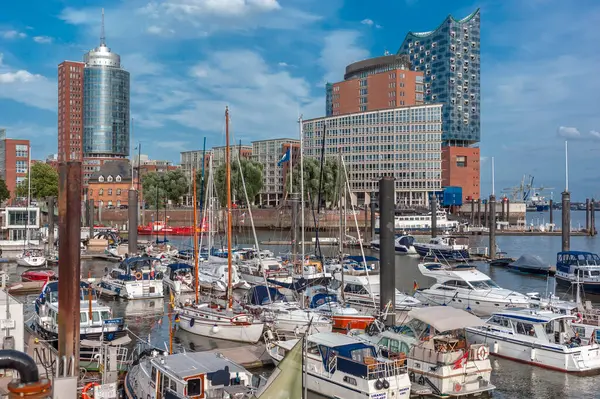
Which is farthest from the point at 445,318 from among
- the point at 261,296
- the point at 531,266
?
the point at 531,266

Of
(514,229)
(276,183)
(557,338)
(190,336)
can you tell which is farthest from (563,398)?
(276,183)

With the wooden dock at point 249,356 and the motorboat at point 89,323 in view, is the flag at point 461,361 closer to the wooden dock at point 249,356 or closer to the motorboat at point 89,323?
the wooden dock at point 249,356

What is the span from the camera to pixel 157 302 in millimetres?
45000

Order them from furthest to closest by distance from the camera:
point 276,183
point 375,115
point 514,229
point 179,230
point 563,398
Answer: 1. point 276,183
2. point 375,115
3. point 514,229
4. point 179,230
5. point 563,398

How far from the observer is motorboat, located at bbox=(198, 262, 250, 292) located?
47.9 metres

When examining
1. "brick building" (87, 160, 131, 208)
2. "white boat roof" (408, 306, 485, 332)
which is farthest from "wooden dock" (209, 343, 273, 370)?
"brick building" (87, 160, 131, 208)

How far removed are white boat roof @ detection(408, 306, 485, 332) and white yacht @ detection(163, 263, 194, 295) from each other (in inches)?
1005

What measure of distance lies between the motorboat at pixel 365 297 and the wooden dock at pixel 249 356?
927 centimetres

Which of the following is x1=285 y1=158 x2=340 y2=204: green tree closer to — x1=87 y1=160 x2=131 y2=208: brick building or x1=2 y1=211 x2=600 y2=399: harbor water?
x1=2 y1=211 x2=600 y2=399: harbor water

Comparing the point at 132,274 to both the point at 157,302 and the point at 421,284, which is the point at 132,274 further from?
the point at 421,284

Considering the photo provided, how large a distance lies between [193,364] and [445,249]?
6168 centimetres

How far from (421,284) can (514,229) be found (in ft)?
276

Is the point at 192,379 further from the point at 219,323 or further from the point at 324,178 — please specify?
the point at 324,178

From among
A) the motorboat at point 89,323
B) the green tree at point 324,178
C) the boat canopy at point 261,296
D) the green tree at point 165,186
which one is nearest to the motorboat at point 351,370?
the motorboat at point 89,323
